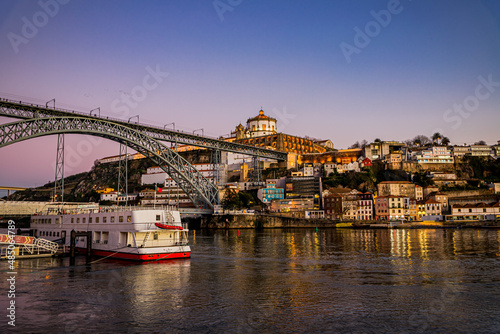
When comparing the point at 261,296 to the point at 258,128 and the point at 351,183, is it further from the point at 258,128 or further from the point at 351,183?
the point at 258,128

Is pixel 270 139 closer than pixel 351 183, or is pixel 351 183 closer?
pixel 351 183

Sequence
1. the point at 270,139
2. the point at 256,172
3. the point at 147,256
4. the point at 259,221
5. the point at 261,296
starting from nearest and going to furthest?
1. the point at 261,296
2. the point at 147,256
3. the point at 259,221
4. the point at 256,172
5. the point at 270,139

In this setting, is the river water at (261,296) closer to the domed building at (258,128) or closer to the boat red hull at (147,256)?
the boat red hull at (147,256)

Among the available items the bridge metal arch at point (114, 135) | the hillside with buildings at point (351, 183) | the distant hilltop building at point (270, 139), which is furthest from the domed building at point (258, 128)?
the bridge metal arch at point (114, 135)

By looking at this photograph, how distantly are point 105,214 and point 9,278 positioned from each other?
8508 mm

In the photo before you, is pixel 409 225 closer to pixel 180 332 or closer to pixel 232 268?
pixel 232 268

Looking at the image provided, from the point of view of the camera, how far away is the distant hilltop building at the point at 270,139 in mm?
101750

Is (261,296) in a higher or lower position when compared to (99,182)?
lower

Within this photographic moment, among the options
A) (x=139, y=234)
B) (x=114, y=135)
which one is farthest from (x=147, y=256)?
(x=114, y=135)

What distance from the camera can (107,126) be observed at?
49125mm

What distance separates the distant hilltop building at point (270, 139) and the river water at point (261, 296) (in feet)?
252

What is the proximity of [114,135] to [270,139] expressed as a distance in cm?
5938

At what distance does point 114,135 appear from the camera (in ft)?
161

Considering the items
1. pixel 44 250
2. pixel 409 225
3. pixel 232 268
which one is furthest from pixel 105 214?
pixel 409 225
